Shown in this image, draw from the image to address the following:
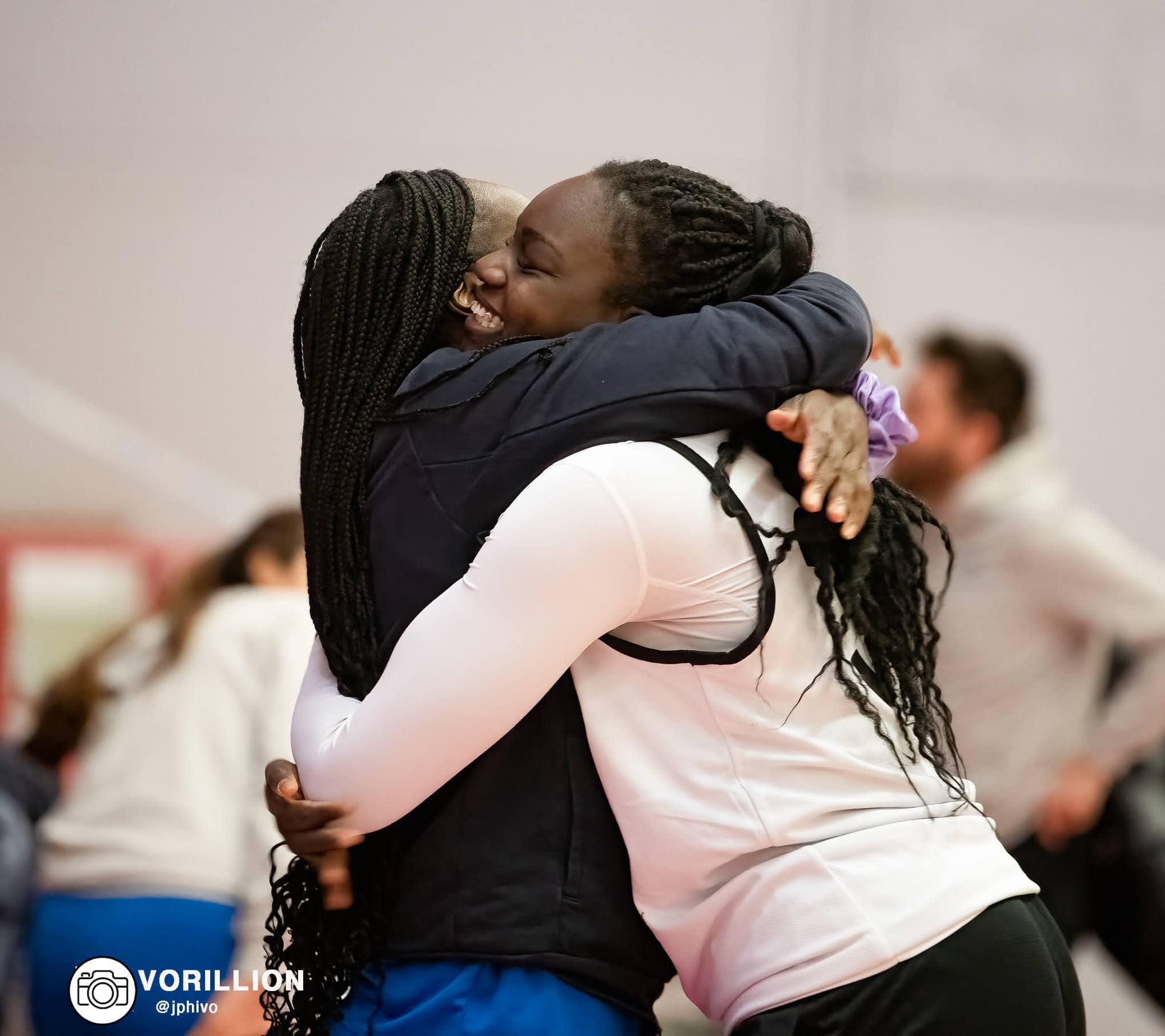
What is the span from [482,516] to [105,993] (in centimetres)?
128

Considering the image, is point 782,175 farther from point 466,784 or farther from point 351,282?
point 466,784

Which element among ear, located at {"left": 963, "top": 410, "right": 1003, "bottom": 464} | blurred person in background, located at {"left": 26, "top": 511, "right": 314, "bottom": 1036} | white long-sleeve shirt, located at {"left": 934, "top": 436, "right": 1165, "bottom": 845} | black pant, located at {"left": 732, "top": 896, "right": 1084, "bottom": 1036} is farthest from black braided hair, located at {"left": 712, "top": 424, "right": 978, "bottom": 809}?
ear, located at {"left": 963, "top": 410, "right": 1003, "bottom": 464}

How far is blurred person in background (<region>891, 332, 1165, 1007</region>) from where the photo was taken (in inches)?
102

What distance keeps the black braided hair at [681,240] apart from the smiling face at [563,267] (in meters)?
0.01

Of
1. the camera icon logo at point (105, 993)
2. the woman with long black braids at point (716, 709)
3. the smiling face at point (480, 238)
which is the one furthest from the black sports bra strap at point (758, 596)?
the camera icon logo at point (105, 993)

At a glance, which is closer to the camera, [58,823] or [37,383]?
[58,823]

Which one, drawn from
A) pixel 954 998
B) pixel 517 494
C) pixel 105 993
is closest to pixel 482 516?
pixel 517 494

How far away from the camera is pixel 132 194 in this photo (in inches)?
112

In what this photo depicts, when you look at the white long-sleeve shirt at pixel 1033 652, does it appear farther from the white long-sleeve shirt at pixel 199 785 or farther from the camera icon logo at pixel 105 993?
the camera icon logo at pixel 105 993

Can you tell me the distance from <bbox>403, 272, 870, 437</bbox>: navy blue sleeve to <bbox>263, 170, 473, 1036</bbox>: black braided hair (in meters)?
0.12

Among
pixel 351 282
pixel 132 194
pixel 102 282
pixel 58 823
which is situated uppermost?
pixel 351 282

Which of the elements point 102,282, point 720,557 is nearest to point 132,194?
point 102,282

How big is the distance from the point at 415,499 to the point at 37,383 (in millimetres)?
2079

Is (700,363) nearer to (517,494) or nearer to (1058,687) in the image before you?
(517,494)
